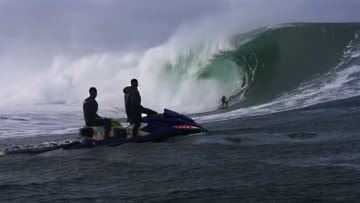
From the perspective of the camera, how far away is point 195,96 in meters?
30.2

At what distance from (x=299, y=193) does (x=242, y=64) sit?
22736 mm

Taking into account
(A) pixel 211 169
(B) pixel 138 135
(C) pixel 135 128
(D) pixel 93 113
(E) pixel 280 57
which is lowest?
(A) pixel 211 169

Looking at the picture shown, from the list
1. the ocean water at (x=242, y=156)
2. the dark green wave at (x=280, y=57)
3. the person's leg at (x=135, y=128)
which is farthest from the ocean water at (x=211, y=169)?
Result: the dark green wave at (x=280, y=57)

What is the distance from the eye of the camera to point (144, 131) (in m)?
13.7

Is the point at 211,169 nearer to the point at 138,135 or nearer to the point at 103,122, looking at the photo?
the point at 138,135

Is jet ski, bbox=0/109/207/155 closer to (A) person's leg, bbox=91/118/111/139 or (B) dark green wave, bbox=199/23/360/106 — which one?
(A) person's leg, bbox=91/118/111/139

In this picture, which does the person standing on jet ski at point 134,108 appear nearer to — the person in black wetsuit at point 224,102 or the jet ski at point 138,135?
the jet ski at point 138,135

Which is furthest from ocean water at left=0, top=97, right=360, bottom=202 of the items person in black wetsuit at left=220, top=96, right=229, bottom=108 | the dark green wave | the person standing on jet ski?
the dark green wave

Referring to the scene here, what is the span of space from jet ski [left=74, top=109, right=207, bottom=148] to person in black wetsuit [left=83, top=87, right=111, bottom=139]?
0.34 feet

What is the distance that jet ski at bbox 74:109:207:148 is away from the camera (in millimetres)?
13641

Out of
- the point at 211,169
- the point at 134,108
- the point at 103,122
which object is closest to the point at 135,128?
the point at 134,108

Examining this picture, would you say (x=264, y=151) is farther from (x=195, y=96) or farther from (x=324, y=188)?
(x=195, y=96)

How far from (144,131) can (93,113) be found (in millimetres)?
1236

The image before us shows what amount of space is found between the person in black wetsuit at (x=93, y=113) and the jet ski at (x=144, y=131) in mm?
103
